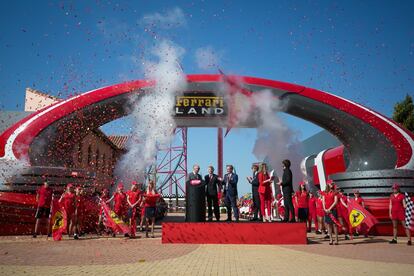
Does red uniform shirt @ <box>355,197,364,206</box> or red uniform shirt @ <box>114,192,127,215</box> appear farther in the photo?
red uniform shirt @ <box>355,197,364,206</box>

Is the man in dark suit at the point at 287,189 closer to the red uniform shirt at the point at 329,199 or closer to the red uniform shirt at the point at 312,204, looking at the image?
the red uniform shirt at the point at 329,199

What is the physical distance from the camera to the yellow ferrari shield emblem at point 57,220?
11.7 metres

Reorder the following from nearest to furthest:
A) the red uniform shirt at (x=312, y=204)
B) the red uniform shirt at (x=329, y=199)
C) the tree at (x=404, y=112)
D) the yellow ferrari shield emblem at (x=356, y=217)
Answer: the red uniform shirt at (x=329, y=199) → the yellow ferrari shield emblem at (x=356, y=217) → the red uniform shirt at (x=312, y=204) → the tree at (x=404, y=112)

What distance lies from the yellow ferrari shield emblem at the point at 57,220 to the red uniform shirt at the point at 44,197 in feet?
3.43

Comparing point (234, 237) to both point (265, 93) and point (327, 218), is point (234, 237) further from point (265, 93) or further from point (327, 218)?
point (265, 93)

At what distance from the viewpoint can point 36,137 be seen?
14391mm

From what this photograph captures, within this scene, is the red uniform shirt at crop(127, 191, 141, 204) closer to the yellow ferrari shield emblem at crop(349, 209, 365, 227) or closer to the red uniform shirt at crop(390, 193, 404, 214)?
the yellow ferrari shield emblem at crop(349, 209, 365, 227)

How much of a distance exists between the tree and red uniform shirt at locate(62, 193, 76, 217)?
25.2 metres

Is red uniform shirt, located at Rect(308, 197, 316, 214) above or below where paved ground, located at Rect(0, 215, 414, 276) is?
above

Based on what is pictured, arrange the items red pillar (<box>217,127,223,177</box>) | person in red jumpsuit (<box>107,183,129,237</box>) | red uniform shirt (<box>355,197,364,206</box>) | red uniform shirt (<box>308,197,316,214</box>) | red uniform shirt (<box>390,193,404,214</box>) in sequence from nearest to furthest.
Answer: red uniform shirt (<box>390,193,404,214</box>) → person in red jumpsuit (<box>107,183,129,237</box>) → red uniform shirt (<box>355,197,364,206</box>) → red uniform shirt (<box>308,197,316,214</box>) → red pillar (<box>217,127,223,177</box>)

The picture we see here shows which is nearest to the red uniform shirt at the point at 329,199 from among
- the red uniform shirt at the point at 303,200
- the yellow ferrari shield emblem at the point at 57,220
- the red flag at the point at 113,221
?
the red uniform shirt at the point at 303,200

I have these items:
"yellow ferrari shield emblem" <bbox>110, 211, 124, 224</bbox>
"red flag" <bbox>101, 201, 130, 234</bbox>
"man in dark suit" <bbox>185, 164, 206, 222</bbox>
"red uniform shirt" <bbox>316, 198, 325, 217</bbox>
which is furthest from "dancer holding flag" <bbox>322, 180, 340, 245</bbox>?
"yellow ferrari shield emblem" <bbox>110, 211, 124, 224</bbox>

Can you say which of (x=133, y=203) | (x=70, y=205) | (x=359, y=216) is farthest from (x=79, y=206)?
(x=359, y=216)

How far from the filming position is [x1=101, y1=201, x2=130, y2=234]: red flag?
12602mm
